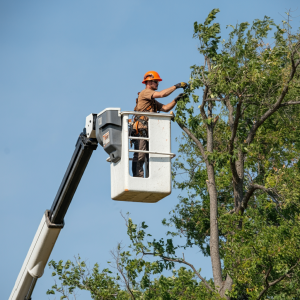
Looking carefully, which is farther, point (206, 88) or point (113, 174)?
point (206, 88)

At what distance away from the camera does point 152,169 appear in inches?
298

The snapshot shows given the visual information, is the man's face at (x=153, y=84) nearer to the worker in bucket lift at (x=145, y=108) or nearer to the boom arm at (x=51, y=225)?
the worker in bucket lift at (x=145, y=108)

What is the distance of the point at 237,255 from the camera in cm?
1218

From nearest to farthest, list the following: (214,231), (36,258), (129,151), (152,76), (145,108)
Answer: (129,151) < (145,108) < (152,76) < (36,258) < (214,231)

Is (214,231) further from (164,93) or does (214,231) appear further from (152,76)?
(164,93)

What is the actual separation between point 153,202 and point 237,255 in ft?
15.8

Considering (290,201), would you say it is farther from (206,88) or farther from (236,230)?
(206,88)

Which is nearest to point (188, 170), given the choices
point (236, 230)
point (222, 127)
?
point (222, 127)

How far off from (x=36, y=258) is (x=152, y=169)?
368 cm

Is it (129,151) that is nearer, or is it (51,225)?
(129,151)

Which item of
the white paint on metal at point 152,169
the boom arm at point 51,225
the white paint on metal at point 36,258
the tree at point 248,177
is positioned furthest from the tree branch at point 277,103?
the white paint on metal at point 36,258

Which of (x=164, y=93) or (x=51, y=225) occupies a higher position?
(x=164, y=93)

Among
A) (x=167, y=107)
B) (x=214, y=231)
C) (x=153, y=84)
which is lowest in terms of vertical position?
(x=167, y=107)

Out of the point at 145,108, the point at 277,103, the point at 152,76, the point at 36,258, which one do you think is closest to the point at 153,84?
the point at 152,76
